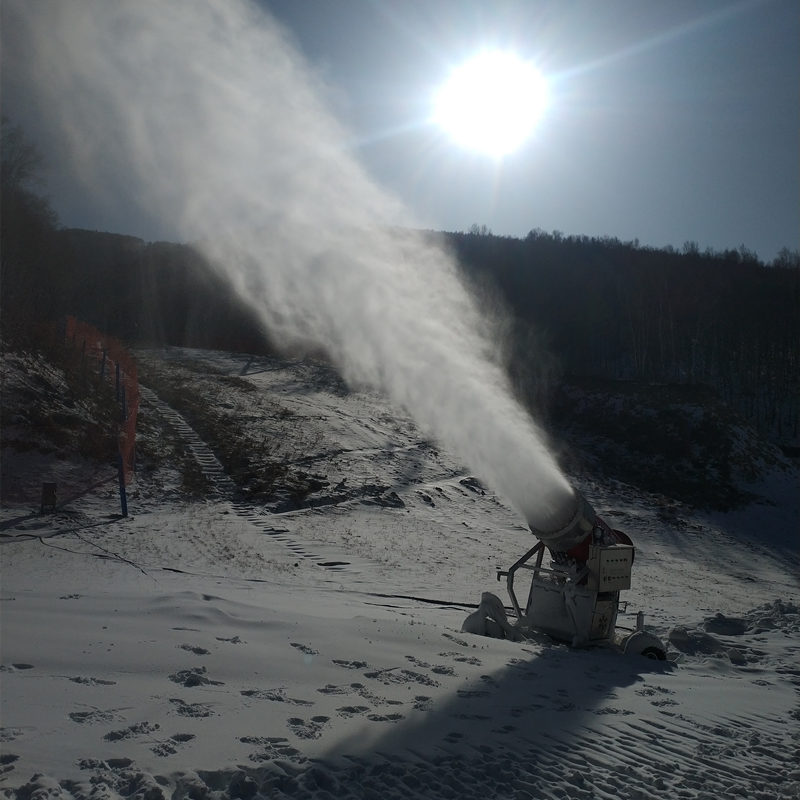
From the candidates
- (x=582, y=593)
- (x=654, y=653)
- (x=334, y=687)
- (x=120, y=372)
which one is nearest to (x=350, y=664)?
(x=334, y=687)

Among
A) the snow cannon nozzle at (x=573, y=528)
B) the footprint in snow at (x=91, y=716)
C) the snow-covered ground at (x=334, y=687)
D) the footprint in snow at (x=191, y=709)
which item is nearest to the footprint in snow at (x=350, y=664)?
the snow-covered ground at (x=334, y=687)

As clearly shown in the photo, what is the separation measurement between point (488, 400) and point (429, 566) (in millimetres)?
6982

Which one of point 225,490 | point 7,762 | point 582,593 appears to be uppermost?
point 582,593

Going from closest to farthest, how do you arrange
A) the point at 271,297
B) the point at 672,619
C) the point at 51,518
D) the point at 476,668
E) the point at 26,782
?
1. the point at 26,782
2. the point at 476,668
3. the point at 672,619
4. the point at 51,518
5. the point at 271,297

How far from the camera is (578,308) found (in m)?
83.3

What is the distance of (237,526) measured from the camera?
1750 cm

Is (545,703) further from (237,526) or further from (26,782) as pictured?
(237,526)

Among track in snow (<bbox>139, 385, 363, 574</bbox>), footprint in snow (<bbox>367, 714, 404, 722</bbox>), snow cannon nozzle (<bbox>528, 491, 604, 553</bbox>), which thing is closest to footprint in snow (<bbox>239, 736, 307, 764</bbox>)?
footprint in snow (<bbox>367, 714, 404, 722</bbox>)

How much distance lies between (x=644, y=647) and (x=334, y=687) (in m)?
4.59

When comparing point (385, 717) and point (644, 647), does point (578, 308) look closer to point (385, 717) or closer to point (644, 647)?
point (644, 647)

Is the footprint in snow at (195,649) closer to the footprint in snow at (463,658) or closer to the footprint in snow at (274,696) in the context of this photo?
the footprint in snow at (274,696)

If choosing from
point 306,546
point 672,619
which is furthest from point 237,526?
point 672,619

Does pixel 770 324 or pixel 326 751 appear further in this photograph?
pixel 770 324

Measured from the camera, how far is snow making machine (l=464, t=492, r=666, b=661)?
876 cm
